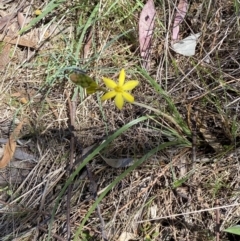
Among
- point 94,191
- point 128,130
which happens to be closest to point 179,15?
point 128,130

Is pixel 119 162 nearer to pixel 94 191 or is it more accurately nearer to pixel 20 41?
pixel 94 191

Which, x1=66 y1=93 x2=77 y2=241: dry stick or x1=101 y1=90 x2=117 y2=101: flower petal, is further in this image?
x1=66 y1=93 x2=77 y2=241: dry stick

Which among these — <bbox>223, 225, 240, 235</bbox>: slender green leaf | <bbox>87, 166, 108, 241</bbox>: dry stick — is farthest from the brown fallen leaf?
<bbox>223, 225, 240, 235</bbox>: slender green leaf

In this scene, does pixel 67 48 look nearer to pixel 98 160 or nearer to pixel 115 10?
pixel 115 10

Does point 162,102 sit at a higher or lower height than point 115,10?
lower

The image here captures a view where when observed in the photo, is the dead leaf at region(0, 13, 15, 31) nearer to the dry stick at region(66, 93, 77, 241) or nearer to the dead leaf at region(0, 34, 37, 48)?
the dead leaf at region(0, 34, 37, 48)

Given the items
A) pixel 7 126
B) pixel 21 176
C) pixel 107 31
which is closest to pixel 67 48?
pixel 107 31
